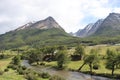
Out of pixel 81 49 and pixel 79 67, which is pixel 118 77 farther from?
pixel 81 49

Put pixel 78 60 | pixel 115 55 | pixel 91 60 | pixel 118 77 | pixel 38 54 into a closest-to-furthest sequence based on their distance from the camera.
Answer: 1. pixel 118 77
2. pixel 115 55
3. pixel 91 60
4. pixel 78 60
5. pixel 38 54

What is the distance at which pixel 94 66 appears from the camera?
149 metres

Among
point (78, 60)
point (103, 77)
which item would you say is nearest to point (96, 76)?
point (103, 77)

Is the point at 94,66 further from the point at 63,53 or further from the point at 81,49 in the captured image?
the point at 81,49

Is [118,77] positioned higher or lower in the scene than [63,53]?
lower

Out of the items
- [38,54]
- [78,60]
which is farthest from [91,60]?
[38,54]

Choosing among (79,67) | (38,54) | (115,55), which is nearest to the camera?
(115,55)

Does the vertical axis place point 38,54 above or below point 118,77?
above

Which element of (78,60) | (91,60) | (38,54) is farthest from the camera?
(38,54)

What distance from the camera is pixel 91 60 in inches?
5778

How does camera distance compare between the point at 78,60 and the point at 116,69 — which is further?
the point at 78,60

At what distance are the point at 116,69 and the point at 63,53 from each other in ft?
126

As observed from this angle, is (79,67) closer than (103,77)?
No

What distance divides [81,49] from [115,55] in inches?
2146
